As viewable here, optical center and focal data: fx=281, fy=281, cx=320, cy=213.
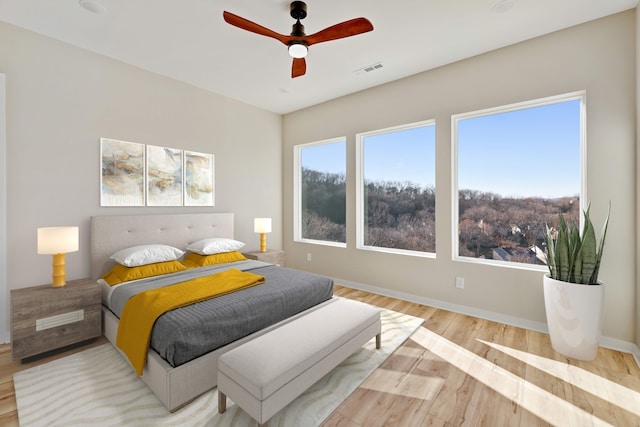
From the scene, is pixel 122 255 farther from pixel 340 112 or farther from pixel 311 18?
pixel 340 112

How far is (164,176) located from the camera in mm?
3529

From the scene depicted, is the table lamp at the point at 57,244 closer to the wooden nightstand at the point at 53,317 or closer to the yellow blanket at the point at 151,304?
the wooden nightstand at the point at 53,317

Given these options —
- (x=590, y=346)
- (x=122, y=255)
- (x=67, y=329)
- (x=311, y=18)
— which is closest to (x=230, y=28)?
(x=311, y=18)

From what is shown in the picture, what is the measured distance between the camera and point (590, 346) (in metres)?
2.21

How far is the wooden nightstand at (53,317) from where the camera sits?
7.13 ft

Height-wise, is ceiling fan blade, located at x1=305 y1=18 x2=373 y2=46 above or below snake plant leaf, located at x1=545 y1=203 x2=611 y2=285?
above

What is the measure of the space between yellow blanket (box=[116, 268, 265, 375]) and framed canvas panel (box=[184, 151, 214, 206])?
1.57 metres

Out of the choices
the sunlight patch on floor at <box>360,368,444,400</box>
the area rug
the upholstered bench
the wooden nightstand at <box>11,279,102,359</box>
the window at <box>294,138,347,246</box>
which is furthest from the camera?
the window at <box>294,138,347,246</box>

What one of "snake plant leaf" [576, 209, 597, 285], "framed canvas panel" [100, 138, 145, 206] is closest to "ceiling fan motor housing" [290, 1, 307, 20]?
"framed canvas panel" [100, 138, 145, 206]

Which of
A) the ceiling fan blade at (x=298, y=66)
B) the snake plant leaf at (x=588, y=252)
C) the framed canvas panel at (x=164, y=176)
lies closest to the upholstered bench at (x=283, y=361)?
the snake plant leaf at (x=588, y=252)

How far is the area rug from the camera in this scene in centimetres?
164

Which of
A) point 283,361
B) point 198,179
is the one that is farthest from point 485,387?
point 198,179

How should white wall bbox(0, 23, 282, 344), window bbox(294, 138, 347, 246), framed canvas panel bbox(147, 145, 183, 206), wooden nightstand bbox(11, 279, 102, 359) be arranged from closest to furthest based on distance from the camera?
wooden nightstand bbox(11, 279, 102, 359), white wall bbox(0, 23, 282, 344), framed canvas panel bbox(147, 145, 183, 206), window bbox(294, 138, 347, 246)

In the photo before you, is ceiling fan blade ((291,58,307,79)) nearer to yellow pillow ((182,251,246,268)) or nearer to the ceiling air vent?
the ceiling air vent
